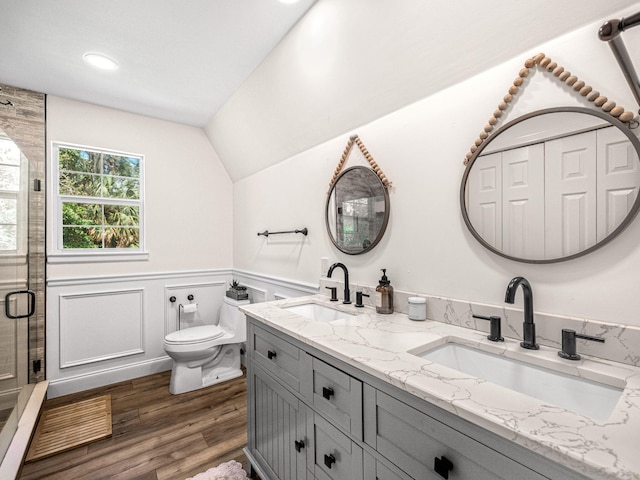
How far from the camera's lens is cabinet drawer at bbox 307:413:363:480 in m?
1.01

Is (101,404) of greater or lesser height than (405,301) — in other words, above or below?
below

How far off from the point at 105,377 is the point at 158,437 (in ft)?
3.73

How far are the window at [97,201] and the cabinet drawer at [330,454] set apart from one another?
261 centimetres

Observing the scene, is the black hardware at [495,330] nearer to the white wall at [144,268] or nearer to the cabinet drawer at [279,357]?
the cabinet drawer at [279,357]

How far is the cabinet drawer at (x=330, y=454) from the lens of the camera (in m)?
1.01

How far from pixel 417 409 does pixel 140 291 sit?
2.96 metres

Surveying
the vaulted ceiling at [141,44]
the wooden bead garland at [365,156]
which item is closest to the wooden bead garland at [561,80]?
the wooden bead garland at [365,156]

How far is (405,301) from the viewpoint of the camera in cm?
157

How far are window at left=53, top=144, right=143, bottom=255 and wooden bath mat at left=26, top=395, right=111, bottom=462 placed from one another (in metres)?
1.29

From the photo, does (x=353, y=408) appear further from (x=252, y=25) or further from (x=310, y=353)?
(x=252, y=25)

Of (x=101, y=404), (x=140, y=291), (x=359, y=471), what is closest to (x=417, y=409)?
(x=359, y=471)

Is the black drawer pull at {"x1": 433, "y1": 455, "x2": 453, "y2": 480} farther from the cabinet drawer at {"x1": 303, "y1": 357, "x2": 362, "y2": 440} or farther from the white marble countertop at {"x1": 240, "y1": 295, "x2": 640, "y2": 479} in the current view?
the cabinet drawer at {"x1": 303, "y1": 357, "x2": 362, "y2": 440}

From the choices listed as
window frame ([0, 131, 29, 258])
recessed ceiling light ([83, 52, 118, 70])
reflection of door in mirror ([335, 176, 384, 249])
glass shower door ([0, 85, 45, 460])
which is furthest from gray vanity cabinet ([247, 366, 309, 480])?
recessed ceiling light ([83, 52, 118, 70])

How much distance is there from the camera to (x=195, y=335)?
2.71m
